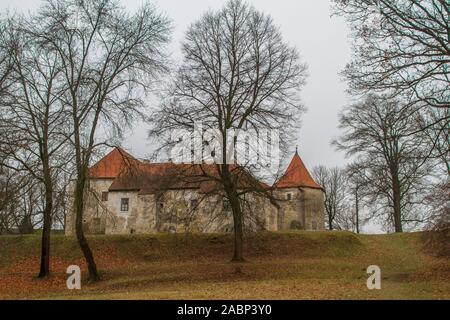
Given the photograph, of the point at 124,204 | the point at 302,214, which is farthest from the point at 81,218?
the point at 302,214

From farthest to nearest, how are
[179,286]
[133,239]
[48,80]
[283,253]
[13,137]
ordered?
[133,239], [283,253], [48,80], [13,137], [179,286]

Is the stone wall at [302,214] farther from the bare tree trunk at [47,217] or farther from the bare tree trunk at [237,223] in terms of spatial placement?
the bare tree trunk at [47,217]

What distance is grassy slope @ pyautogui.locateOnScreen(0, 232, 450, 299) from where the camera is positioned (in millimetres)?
16891

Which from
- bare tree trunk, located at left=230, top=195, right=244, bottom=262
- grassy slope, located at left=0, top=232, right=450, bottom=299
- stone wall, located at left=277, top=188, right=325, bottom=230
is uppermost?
stone wall, located at left=277, top=188, right=325, bottom=230

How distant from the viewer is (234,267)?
84.3 ft

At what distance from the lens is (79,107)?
2441 cm

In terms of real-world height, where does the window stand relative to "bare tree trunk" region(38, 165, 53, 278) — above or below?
above

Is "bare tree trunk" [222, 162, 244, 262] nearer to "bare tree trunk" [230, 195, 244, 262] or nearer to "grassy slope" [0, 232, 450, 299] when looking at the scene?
"bare tree trunk" [230, 195, 244, 262]

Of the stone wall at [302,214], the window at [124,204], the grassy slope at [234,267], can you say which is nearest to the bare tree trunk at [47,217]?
the grassy slope at [234,267]

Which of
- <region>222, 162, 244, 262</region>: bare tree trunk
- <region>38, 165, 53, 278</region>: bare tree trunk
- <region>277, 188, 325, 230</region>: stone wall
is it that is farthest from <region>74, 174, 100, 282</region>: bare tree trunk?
<region>277, 188, 325, 230</region>: stone wall
